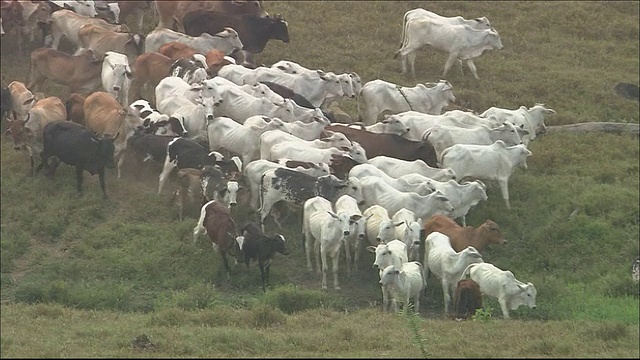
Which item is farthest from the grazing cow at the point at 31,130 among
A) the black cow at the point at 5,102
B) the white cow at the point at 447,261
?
the white cow at the point at 447,261

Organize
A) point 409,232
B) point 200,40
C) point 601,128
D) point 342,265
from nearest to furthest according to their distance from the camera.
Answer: point 409,232 < point 342,265 < point 601,128 < point 200,40

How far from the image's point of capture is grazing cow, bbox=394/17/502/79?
22297mm

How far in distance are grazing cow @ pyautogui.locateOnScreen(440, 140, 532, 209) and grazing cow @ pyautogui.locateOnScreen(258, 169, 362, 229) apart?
2.21 meters

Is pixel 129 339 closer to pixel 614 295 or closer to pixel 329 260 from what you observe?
pixel 329 260

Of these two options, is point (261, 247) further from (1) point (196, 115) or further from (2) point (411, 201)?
(1) point (196, 115)

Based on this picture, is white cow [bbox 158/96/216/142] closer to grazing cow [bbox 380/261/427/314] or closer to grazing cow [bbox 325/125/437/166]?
grazing cow [bbox 325/125/437/166]

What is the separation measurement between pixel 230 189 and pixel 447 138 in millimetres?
4016

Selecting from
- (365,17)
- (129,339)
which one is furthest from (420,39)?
(129,339)

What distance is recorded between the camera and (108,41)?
20422 millimetres

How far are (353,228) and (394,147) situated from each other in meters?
3.13

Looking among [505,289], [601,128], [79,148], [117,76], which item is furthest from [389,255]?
[601,128]

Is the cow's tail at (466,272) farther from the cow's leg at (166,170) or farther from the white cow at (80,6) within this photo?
the white cow at (80,6)

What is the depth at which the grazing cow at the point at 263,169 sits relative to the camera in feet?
52.3

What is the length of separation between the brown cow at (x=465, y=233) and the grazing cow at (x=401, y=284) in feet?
4.25
